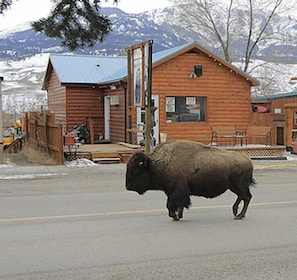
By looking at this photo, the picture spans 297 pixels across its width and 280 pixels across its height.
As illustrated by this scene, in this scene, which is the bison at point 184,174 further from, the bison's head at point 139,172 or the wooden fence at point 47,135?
the wooden fence at point 47,135

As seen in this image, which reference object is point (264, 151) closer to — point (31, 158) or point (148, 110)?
point (148, 110)

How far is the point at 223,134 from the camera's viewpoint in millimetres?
22969

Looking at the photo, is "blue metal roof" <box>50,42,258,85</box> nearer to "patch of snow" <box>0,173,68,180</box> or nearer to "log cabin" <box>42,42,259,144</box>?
"log cabin" <box>42,42,259,144</box>

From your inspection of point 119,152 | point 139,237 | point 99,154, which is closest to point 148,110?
point 119,152

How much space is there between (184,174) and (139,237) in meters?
1.32

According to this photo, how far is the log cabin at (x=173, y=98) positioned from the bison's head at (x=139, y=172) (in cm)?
1189

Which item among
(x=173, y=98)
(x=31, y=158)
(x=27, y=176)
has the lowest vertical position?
(x=27, y=176)

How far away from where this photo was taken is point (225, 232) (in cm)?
756

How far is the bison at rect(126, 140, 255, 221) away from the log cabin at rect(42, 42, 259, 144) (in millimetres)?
11839

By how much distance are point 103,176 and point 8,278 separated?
33.1 feet

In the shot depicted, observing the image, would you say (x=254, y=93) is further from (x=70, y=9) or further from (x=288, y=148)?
(x=70, y=9)

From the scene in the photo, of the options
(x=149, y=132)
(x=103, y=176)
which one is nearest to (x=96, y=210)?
(x=103, y=176)

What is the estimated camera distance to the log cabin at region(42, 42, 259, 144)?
22234 mm

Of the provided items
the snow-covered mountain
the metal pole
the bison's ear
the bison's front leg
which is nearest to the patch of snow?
the metal pole
